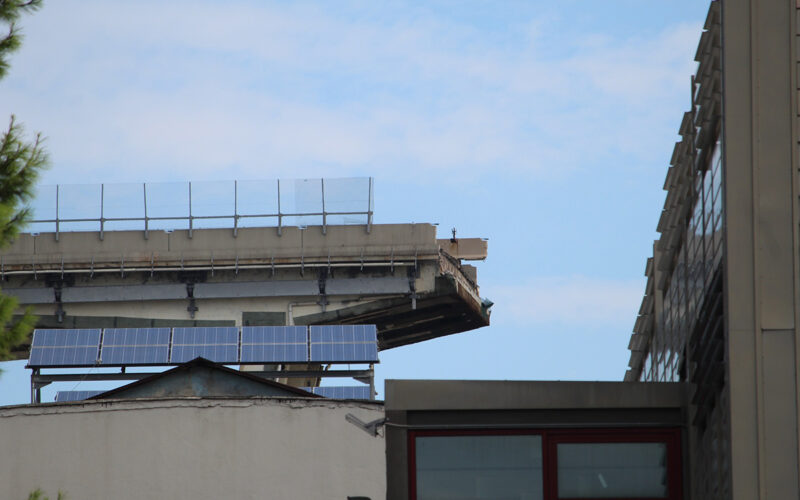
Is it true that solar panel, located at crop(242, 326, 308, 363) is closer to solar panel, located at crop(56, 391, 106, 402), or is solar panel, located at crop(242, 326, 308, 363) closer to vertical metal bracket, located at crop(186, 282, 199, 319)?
solar panel, located at crop(56, 391, 106, 402)

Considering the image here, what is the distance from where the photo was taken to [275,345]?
42.0 metres

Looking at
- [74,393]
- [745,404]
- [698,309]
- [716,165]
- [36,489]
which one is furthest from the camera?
[74,393]

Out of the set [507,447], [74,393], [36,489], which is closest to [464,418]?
[507,447]

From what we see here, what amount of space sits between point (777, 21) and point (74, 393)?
2444 centimetres

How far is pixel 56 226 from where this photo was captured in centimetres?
6506

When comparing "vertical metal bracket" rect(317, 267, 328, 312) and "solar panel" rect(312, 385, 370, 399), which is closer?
"solar panel" rect(312, 385, 370, 399)

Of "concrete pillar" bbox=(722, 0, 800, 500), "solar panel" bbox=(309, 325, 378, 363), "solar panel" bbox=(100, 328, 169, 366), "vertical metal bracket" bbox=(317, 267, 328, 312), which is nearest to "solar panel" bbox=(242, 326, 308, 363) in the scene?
"solar panel" bbox=(309, 325, 378, 363)

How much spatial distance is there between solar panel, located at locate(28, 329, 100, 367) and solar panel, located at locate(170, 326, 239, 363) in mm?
2754

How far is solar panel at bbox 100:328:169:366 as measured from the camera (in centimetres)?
4166

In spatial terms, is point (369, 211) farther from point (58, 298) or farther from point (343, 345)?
point (343, 345)

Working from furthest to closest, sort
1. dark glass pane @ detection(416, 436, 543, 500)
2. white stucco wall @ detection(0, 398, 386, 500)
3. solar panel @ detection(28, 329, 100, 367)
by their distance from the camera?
solar panel @ detection(28, 329, 100, 367), white stucco wall @ detection(0, 398, 386, 500), dark glass pane @ detection(416, 436, 543, 500)

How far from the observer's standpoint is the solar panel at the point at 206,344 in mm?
42781

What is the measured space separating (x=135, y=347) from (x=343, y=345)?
6.22 meters

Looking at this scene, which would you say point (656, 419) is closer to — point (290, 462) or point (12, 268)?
point (290, 462)
